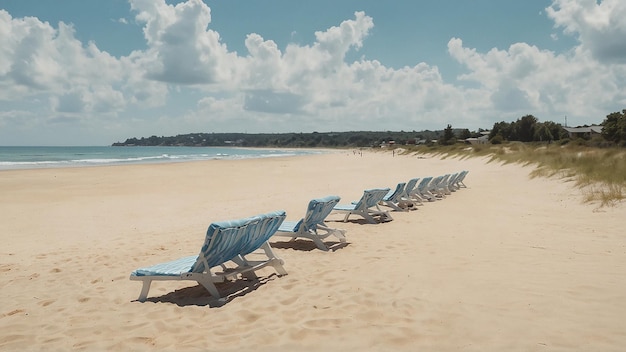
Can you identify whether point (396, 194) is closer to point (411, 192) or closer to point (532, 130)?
point (411, 192)

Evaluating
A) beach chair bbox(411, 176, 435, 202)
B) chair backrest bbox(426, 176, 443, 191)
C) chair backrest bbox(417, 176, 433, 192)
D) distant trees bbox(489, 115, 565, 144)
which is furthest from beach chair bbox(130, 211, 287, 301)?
distant trees bbox(489, 115, 565, 144)

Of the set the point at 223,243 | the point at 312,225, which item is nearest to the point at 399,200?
the point at 312,225

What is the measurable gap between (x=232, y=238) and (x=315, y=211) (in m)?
2.47

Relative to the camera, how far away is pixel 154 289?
509 centimetres

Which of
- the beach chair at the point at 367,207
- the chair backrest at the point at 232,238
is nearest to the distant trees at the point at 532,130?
the beach chair at the point at 367,207

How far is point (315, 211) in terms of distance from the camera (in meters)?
6.87

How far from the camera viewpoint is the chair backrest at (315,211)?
673cm

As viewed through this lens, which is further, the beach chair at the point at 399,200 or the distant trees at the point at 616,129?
the distant trees at the point at 616,129

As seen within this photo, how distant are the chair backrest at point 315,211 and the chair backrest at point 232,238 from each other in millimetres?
1469

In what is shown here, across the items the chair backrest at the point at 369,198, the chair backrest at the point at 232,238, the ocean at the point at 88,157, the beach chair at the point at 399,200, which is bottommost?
the ocean at the point at 88,157

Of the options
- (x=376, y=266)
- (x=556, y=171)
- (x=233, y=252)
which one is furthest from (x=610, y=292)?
(x=556, y=171)

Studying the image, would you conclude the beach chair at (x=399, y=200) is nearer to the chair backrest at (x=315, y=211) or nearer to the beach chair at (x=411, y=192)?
the beach chair at (x=411, y=192)

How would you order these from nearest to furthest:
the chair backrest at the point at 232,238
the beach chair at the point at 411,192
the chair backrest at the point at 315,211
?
the chair backrest at the point at 232,238, the chair backrest at the point at 315,211, the beach chair at the point at 411,192

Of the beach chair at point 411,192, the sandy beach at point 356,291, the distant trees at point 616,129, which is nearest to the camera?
the sandy beach at point 356,291
